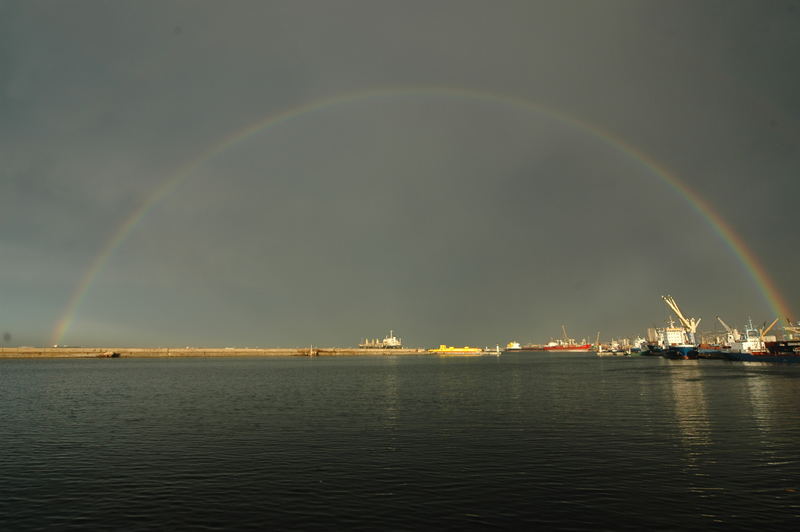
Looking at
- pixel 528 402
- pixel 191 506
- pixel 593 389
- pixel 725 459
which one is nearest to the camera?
pixel 191 506

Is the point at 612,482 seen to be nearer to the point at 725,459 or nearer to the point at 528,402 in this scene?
the point at 725,459

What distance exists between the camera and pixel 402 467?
2984cm

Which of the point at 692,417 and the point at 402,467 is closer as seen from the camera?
the point at 402,467

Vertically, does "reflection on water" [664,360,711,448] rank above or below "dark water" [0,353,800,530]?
below

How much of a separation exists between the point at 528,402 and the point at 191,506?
49.3m

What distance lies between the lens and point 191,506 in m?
22.8

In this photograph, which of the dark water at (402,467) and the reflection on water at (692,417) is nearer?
the dark water at (402,467)

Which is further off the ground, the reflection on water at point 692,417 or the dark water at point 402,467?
the dark water at point 402,467

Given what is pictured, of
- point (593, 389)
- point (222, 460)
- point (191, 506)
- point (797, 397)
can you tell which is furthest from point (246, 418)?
point (797, 397)

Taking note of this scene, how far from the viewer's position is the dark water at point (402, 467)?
70.0 feet

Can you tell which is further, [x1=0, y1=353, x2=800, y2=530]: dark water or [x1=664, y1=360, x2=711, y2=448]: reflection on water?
[x1=664, y1=360, x2=711, y2=448]: reflection on water

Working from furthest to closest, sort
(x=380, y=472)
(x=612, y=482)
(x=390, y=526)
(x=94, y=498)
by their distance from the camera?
(x=380, y=472)
(x=612, y=482)
(x=94, y=498)
(x=390, y=526)

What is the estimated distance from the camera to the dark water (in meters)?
21.3

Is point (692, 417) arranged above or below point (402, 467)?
below
